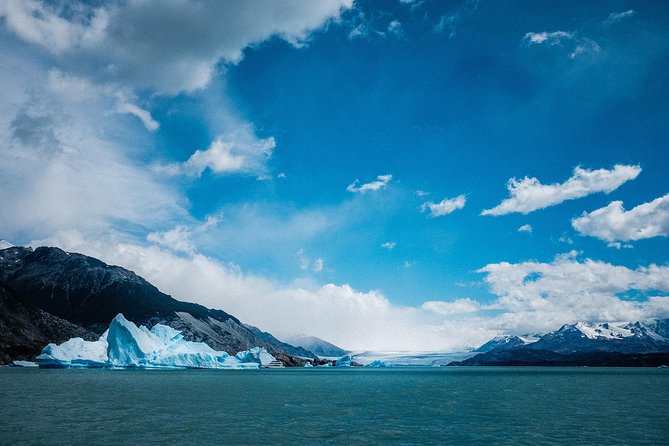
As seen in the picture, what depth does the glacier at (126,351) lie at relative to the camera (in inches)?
4503

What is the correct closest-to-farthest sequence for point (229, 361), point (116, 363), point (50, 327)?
point (116, 363) < point (229, 361) < point (50, 327)

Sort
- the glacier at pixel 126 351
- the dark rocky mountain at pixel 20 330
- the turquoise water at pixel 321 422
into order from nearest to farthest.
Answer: the turquoise water at pixel 321 422 → the glacier at pixel 126 351 → the dark rocky mountain at pixel 20 330

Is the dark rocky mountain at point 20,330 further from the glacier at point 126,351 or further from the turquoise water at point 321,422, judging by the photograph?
the turquoise water at point 321,422

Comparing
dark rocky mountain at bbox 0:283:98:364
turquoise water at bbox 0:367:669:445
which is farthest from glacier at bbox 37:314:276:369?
turquoise water at bbox 0:367:669:445

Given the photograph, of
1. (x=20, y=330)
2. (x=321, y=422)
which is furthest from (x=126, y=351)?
(x=321, y=422)

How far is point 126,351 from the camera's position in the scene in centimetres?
11756

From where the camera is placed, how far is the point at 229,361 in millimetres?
170125

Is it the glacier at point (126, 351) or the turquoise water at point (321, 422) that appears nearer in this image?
the turquoise water at point (321, 422)

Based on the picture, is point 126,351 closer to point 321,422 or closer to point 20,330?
point 20,330

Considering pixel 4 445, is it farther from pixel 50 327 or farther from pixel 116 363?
pixel 50 327

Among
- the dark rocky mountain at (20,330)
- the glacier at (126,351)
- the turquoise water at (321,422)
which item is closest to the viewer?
the turquoise water at (321,422)

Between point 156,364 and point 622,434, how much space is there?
12634 cm

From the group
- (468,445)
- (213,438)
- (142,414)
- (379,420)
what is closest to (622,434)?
(468,445)

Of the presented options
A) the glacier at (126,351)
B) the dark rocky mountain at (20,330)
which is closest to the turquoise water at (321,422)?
the glacier at (126,351)
